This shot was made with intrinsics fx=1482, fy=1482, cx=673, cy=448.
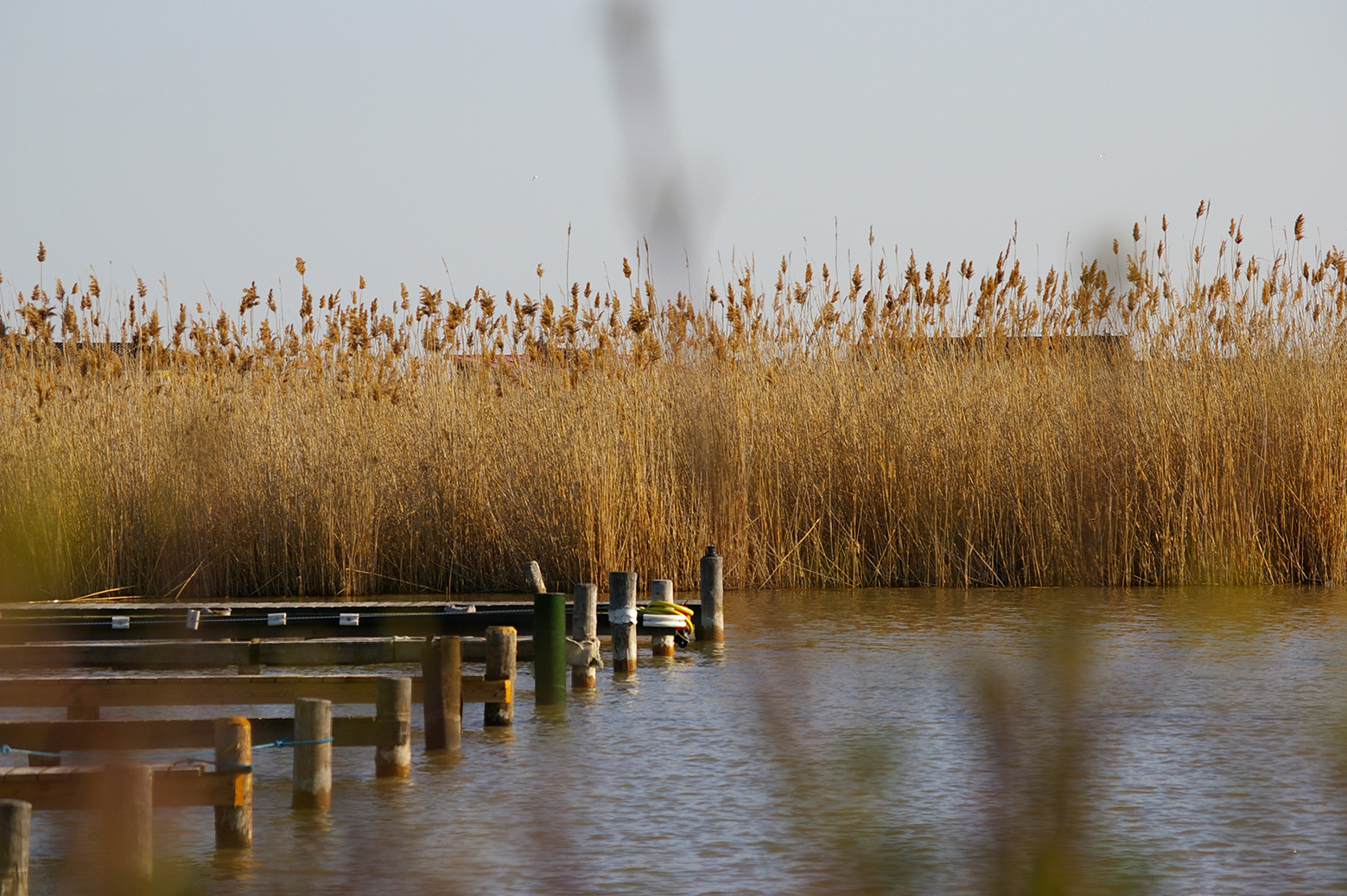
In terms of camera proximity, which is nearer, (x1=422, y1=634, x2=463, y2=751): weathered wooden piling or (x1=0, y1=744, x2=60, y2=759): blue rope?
(x1=0, y1=744, x2=60, y2=759): blue rope

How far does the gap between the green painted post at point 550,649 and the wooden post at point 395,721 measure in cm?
120

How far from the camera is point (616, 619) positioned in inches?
269

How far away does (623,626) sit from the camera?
22.4ft

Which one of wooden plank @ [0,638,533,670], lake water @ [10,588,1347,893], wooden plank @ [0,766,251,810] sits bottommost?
lake water @ [10,588,1347,893]

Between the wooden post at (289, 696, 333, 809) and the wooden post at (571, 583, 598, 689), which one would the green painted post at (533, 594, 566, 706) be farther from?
the wooden post at (289, 696, 333, 809)

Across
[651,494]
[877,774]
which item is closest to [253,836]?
[877,774]

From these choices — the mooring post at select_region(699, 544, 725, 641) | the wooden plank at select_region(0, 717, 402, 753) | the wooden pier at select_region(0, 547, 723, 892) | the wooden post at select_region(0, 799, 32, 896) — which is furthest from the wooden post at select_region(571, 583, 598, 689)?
the wooden post at select_region(0, 799, 32, 896)

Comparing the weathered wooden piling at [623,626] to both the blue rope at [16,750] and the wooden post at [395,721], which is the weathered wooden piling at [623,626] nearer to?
the wooden post at [395,721]

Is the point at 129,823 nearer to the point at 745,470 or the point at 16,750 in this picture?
the point at 16,750

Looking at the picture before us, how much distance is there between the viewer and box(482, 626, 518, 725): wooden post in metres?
5.48

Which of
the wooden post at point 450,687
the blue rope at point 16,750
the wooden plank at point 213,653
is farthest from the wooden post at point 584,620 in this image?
the blue rope at point 16,750

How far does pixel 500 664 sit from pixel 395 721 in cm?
90

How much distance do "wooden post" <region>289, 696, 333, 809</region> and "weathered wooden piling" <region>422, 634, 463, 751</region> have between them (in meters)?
0.77

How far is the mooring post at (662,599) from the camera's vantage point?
7.34 metres
